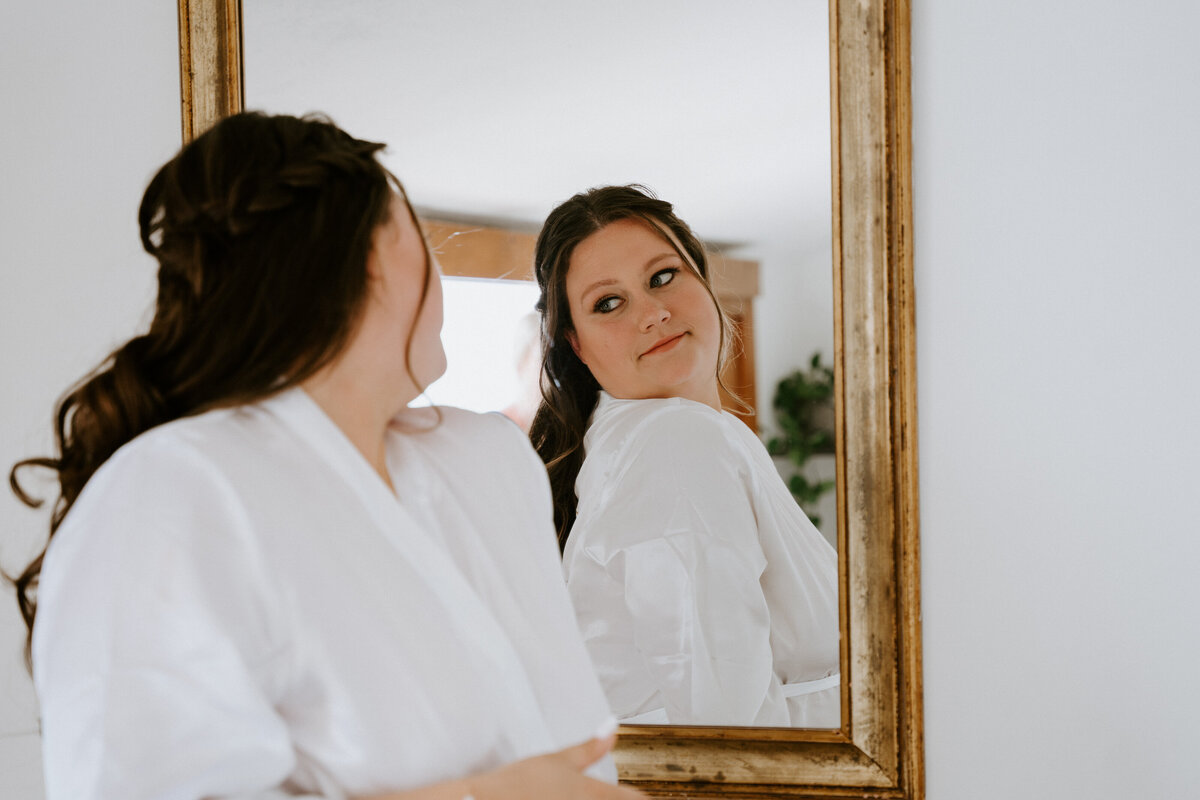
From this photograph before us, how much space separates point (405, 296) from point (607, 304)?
478 mm

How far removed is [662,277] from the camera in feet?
4.12

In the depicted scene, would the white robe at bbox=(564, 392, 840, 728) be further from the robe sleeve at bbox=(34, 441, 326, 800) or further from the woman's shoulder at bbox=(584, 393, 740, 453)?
the robe sleeve at bbox=(34, 441, 326, 800)

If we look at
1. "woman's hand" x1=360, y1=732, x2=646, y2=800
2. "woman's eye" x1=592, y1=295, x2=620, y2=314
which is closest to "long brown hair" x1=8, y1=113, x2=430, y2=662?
"woman's hand" x1=360, y1=732, x2=646, y2=800

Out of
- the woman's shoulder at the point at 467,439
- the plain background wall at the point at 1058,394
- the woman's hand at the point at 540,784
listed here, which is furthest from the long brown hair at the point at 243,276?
the plain background wall at the point at 1058,394

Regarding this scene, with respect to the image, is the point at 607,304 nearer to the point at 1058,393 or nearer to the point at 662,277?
→ the point at 662,277

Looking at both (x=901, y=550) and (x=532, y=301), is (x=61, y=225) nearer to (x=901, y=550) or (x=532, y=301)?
(x=532, y=301)

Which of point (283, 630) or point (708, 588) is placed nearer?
point (283, 630)

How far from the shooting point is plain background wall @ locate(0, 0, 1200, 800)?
44.2 inches

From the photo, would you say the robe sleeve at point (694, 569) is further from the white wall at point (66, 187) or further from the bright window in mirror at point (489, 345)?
the white wall at point (66, 187)

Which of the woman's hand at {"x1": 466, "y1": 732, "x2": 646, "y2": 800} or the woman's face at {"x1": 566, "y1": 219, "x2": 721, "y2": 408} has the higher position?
the woman's face at {"x1": 566, "y1": 219, "x2": 721, "y2": 408}

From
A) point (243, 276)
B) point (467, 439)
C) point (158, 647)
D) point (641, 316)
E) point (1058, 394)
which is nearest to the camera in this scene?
point (158, 647)

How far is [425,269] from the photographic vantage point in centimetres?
86

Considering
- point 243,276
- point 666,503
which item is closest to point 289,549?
point 243,276

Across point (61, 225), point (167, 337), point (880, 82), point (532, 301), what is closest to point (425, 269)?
point (167, 337)
